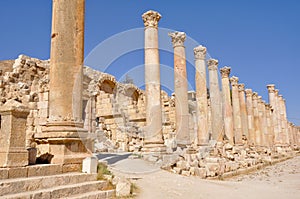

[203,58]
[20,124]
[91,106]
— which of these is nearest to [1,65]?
[91,106]

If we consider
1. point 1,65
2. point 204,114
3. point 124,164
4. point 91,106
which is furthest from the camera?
point 1,65

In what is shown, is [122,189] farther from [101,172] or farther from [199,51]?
[199,51]

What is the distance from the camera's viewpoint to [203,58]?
18.3 m

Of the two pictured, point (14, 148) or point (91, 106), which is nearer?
point (14, 148)

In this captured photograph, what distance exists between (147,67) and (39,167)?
28.2 ft

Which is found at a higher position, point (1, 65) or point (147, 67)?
point (1, 65)

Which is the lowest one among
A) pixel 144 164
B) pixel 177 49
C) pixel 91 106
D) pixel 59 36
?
pixel 144 164

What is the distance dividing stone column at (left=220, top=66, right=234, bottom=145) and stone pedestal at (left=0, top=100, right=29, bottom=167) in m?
17.4

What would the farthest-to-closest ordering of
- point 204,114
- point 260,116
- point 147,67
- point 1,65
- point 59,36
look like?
point 260,116 → point 1,65 → point 204,114 → point 147,67 → point 59,36

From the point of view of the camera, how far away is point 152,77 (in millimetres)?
13242

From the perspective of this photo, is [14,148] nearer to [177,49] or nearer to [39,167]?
[39,167]

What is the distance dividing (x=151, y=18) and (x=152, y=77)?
2.91 metres

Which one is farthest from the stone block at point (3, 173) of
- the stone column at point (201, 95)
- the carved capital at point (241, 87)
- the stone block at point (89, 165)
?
the carved capital at point (241, 87)

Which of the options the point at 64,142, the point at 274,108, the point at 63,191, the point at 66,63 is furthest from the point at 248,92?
the point at 63,191
